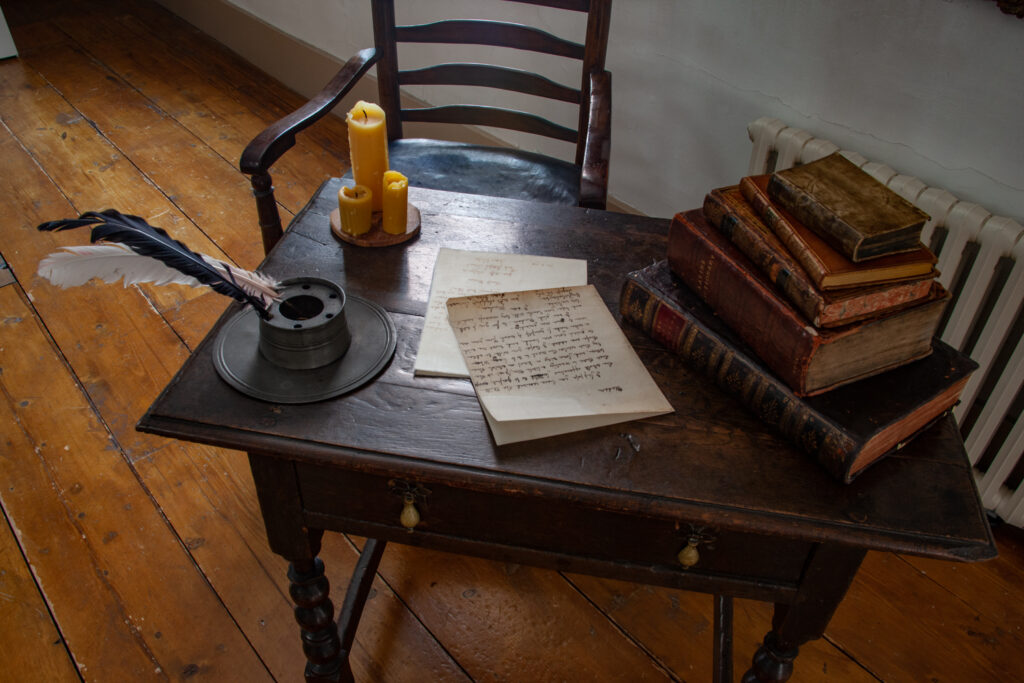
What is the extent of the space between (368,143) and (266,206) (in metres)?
0.36

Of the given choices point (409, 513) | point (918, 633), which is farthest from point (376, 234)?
point (918, 633)

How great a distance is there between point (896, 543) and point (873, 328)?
230 millimetres

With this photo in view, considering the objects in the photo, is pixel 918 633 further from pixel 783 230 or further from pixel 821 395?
pixel 783 230

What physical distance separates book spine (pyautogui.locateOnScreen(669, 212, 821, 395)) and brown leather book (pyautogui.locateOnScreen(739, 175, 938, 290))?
5 centimetres

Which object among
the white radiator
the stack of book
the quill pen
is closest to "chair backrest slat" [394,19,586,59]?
the white radiator

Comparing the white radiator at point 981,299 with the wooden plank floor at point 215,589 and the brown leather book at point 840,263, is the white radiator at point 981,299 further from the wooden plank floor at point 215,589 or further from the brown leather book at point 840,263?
the brown leather book at point 840,263

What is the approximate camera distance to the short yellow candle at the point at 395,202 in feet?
3.72

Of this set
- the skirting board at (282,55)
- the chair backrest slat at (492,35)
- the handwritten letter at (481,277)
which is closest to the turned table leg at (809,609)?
the handwritten letter at (481,277)

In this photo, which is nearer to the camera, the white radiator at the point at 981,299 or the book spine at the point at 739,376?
the book spine at the point at 739,376

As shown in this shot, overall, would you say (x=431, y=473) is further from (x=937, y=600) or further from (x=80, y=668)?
(x=937, y=600)

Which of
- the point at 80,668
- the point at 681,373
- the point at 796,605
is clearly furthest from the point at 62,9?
the point at 796,605

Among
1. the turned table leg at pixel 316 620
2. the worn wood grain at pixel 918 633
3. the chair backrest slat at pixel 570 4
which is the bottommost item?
the worn wood grain at pixel 918 633

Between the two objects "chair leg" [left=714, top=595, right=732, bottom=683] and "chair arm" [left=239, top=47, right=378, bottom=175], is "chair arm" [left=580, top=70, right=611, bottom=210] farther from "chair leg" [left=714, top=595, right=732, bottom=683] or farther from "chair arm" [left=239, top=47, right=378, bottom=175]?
"chair leg" [left=714, top=595, right=732, bottom=683]

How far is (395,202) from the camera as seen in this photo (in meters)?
1.15
